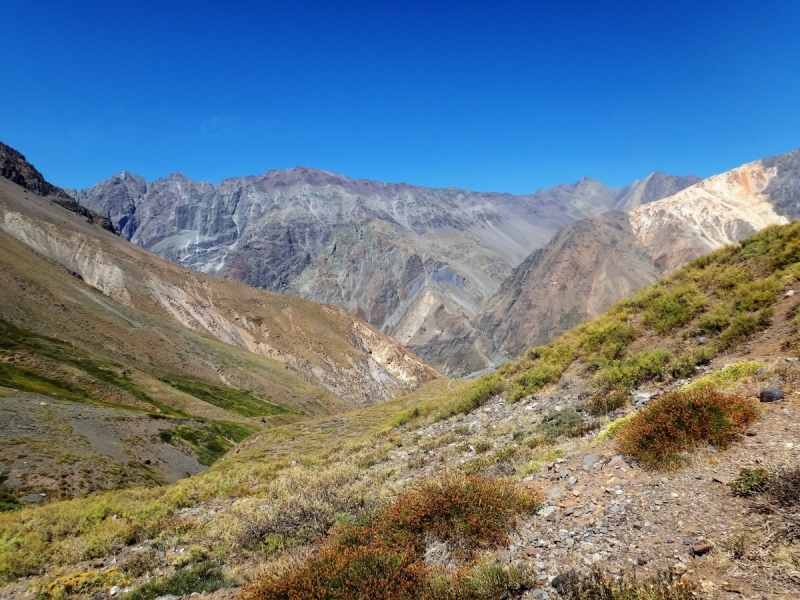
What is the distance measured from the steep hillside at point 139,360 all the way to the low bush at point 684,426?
90.4 feet

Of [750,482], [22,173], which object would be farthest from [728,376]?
[22,173]

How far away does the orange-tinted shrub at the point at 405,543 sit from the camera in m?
6.12

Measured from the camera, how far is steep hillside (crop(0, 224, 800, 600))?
561 cm

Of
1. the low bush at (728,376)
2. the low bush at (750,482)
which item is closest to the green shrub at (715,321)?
the low bush at (728,376)

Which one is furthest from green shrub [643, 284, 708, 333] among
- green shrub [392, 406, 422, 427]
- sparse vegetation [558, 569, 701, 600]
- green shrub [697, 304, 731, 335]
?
sparse vegetation [558, 569, 701, 600]

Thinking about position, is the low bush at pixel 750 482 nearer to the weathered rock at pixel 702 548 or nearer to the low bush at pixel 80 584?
the weathered rock at pixel 702 548

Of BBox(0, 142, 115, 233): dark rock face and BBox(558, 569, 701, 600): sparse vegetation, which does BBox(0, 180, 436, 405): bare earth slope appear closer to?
BBox(0, 142, 115, 233): dark rock face

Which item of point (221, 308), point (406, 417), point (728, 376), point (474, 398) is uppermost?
point (728, 376)

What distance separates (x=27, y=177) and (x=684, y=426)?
18558cm

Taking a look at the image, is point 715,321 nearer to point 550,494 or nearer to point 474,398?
point 474,398

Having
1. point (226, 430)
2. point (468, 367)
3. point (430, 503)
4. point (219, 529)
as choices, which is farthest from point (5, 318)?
point (468, 367)

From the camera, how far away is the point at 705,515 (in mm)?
5738

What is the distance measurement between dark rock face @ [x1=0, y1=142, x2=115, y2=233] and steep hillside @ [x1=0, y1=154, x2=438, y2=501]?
14.7m

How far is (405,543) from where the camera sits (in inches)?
283
